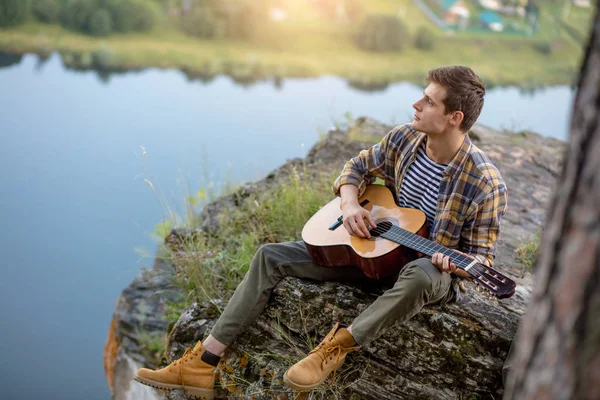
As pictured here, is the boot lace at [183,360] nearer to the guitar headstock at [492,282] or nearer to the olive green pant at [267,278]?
the olive green pant at [267,278]

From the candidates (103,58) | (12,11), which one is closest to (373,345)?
(103,58)

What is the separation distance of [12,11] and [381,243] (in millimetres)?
8451

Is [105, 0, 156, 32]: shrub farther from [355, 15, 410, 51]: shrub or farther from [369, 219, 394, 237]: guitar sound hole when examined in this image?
[369, 219, 394, 237]: guitar sound hole

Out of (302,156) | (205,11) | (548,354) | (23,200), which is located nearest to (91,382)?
(23,200)

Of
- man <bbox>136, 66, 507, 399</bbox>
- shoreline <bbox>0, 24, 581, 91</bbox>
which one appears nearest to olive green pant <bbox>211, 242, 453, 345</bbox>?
man <bbox>136, 66, 507, 399</bbox>

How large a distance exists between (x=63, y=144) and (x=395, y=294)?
21.5 feet

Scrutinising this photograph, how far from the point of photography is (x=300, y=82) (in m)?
9.87

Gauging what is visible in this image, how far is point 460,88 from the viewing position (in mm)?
2320

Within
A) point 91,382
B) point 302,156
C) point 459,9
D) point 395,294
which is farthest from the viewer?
point 459,9

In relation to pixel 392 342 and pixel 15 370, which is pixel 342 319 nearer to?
pixel 392 342

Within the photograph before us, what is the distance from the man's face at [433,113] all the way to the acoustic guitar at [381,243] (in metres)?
0.34

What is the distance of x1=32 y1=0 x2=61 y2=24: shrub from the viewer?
923 centimetres

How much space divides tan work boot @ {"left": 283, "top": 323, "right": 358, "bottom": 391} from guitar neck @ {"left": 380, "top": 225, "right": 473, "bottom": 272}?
39 cm

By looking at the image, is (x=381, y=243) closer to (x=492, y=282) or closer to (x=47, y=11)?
(x=492, y=282)
